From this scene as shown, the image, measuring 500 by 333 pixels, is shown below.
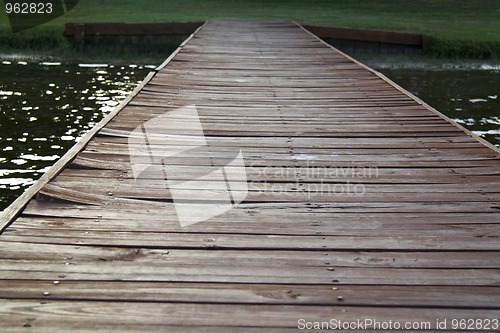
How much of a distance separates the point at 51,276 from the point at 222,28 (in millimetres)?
13806

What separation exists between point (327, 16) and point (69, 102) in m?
12.2

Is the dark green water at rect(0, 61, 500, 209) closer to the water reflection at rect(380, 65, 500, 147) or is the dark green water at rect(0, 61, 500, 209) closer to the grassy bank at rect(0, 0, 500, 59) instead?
the water reflection at rect(380, 65, 500, 147)

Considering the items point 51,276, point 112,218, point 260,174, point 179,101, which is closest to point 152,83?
point 179,101

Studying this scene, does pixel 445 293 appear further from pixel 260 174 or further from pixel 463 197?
pixel 260 174

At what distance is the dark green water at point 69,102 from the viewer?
22.7 feet

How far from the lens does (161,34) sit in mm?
16391

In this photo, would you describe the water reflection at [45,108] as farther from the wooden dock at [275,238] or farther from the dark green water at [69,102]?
the wooden dock at [275,238]

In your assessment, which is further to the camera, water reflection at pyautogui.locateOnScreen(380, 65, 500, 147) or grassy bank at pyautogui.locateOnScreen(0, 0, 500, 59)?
grassy bank at pyautogui.locateOnScreen(0, 0, 500, 59)

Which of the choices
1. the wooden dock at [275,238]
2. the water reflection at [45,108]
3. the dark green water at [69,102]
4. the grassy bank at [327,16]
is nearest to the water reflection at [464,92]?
the dark green water at [69,102]

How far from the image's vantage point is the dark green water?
273 inches

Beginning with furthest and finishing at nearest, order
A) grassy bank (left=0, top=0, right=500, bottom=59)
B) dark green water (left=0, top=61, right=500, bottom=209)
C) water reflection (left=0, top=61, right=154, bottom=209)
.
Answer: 1. grassy bank (left=0, top=0, right=500, bottom=59)
2. dark green water (left=0, top=61, right=500, bottom=209)
3. water reflection (left=0, top=61, right=154, bottom=209)

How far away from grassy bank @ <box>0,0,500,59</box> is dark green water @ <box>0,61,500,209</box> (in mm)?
1978

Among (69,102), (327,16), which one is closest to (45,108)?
(69,102)

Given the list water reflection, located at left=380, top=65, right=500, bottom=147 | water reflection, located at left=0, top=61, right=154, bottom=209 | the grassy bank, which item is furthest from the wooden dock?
the grassy bank
